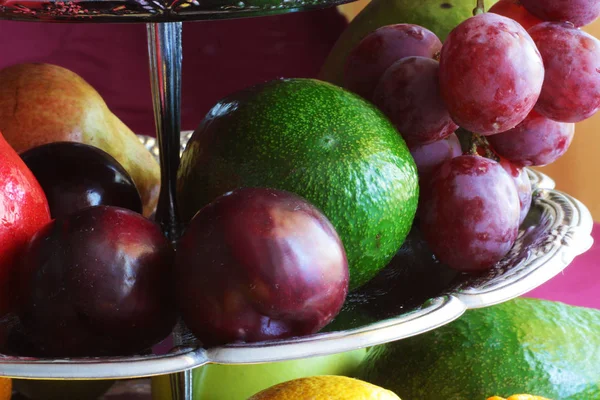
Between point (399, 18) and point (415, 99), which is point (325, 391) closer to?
point (415, 99)

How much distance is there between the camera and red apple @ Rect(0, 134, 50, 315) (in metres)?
0.39

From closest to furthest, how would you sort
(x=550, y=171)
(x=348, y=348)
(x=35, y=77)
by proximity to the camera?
1. (x=348, y=348)
2. (x=35, y=77)
3. (x=550, y=171)

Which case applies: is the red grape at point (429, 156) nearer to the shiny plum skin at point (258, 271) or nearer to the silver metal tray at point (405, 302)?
the silver metal tray at point (405, 302)

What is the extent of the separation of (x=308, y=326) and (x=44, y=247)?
0.45ft

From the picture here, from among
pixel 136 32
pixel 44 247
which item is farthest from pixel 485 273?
pixel 136 32

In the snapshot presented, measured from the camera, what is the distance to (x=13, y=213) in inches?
15.5

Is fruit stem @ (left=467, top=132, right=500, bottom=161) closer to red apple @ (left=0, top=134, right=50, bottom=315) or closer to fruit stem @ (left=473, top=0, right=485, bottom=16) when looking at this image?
fruit stem @ (left=473, top=0, right=485, bottom=16)

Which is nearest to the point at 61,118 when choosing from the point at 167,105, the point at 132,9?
the point at 167,105

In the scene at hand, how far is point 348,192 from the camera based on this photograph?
0.43 metres

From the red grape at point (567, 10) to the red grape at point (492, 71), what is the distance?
0.25ft

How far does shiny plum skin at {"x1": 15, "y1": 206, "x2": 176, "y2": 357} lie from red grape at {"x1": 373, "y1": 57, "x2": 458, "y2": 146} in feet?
0.64

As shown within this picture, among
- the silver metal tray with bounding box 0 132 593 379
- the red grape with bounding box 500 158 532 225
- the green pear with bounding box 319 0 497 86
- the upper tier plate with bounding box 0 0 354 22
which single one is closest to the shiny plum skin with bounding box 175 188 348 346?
the silver metal tray with bounding box 0 132 593 379

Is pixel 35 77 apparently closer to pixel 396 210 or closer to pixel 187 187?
pixel 187 187

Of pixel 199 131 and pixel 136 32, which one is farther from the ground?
pixel 136 32
